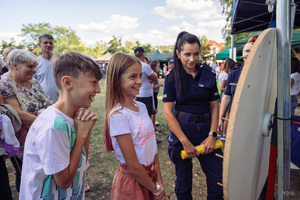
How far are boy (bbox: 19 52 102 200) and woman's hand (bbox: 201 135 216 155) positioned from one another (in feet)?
3.68

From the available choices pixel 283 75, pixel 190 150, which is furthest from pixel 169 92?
pixel 283 75

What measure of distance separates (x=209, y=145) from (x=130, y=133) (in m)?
0.87

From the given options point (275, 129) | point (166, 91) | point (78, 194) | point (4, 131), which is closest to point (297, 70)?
point (166, 91)

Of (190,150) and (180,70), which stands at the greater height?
(180,70)

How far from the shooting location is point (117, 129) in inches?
51.1

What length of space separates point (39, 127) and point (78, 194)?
586mm

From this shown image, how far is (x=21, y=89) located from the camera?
2.20 meters

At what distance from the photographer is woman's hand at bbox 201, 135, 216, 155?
5.88 ft

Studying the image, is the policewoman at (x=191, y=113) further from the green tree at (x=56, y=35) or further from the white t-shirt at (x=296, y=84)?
the green tree at (x=56, y=35)

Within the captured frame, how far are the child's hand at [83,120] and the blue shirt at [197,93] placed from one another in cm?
100

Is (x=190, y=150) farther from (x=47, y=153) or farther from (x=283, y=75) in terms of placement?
(x=47, y=153)

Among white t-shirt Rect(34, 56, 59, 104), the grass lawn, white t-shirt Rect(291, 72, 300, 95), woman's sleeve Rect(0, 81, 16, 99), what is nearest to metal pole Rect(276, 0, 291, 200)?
the grass lawn

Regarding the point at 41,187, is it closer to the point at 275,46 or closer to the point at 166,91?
the point at 166,91

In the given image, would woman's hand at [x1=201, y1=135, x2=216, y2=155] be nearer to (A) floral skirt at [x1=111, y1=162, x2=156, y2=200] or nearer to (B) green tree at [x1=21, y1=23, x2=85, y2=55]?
(A) floral skirt at [x1=111, y1=162, x2=156, y2=200]
